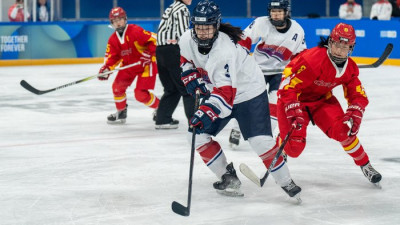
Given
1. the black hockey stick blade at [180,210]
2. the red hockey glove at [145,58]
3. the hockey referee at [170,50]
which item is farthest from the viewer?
the red hockey glove at [145,58]

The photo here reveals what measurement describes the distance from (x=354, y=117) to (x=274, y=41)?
1.64 m

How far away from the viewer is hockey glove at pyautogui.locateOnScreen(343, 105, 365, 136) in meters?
3.99

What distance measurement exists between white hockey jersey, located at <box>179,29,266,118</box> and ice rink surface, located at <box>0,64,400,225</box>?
538 mm

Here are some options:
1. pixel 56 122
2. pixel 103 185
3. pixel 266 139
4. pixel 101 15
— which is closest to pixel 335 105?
pixel 266 139

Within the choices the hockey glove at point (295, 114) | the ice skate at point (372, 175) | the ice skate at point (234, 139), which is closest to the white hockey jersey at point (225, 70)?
the hockey glove at point (295, 114)

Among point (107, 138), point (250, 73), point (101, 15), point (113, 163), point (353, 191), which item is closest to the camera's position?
point (250, 73)

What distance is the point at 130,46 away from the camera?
6762 mm

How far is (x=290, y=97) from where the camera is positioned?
4.04 metres

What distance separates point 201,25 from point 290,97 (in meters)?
0.67

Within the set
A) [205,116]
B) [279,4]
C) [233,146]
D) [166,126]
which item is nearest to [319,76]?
[205,116]

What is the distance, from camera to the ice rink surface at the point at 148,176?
3.66 meters

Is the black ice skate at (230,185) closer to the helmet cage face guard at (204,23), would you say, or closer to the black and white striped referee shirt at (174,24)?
the helmet cage face guard at (204,23)

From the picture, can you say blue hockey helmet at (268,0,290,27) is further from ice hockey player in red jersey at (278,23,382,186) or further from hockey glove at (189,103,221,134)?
hockey glove at (189,103,221,134)

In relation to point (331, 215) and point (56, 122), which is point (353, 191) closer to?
point (331, 215)
